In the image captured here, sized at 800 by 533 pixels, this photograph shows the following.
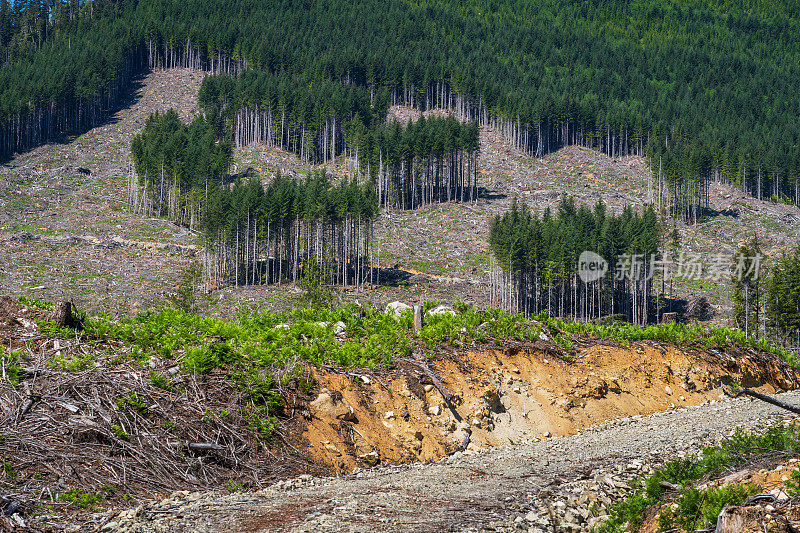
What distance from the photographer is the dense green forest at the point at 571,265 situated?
65062 mm

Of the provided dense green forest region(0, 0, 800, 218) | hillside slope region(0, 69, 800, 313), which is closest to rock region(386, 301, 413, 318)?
hillside slope region(0, 69, 800, 313)

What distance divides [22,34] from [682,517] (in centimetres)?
17644

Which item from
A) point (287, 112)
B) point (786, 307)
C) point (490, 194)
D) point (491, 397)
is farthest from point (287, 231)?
point (491, 397)

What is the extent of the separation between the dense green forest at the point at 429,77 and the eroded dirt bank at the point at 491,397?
299 feet

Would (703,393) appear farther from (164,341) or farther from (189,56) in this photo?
(189,56)

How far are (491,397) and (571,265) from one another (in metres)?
54.7

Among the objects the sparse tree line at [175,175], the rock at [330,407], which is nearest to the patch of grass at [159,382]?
the rock at [330,407]

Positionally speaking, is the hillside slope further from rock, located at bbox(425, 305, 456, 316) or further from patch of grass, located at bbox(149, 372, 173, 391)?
patch of grass, located at bbox(149, 372, 173, 391)

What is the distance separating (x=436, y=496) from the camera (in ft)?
27.5

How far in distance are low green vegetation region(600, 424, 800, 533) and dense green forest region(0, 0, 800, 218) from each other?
335 feet

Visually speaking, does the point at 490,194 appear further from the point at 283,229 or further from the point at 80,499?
the point at 80,499

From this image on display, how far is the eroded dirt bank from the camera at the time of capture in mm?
11492

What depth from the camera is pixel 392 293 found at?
210 feet

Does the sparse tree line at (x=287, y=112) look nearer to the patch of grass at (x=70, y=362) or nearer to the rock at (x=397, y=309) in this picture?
the rock at (x=397, y=309)
